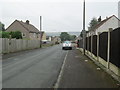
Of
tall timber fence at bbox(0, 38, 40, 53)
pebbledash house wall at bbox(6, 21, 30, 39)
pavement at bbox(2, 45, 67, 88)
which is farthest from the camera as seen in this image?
pebbledash house wall at bbox(6, 21, 30, 39)

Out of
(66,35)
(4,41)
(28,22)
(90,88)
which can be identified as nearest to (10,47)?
(4,41)

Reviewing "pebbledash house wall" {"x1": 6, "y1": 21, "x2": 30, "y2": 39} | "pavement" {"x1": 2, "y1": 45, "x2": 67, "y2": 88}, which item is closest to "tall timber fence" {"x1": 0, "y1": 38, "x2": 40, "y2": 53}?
"pavement" {"x1": 2, "y1": 45, "x2": 67, "y2": 88}

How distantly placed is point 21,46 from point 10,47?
274 inches

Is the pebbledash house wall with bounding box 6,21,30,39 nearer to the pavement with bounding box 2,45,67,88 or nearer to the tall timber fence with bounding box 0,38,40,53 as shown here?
the tall timber fence with bounding box 0,38,40,53

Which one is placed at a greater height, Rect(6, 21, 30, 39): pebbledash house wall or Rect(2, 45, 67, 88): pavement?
Rect(6, 21, 30, 39): pebbledash house wall

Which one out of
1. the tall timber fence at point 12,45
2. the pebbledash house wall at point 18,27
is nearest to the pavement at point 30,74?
the tall timber fence at point 12,45

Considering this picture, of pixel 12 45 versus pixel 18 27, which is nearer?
pixel 12 45

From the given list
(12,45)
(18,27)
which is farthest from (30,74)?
(18,27)

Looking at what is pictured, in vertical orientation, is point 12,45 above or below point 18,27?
below

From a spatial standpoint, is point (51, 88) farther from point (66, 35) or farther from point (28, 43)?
point (66, 35)

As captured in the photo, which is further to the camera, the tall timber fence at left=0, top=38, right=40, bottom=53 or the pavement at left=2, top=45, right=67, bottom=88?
the tall timber fence at left=0, top=38, right=40, bottom=53

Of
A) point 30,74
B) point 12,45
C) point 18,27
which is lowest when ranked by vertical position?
point 30,74

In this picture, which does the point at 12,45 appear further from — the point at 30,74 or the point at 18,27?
the point at 18,27

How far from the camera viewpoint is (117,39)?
10484 millimetres
